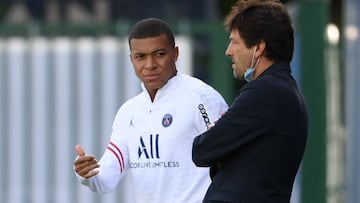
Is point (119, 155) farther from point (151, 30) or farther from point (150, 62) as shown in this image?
point (151, 30)

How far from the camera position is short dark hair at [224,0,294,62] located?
4496 mm

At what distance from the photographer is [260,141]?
443 cm

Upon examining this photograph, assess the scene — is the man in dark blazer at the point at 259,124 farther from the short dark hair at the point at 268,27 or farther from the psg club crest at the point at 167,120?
the psg club crest at the point at 167,120

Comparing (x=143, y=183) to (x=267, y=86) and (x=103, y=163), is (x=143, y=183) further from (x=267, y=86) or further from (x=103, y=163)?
(x=267, y=86)

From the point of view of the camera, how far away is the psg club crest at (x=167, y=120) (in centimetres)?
513

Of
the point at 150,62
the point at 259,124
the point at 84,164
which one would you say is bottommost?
the point at 84,164

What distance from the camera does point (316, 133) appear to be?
342 inches

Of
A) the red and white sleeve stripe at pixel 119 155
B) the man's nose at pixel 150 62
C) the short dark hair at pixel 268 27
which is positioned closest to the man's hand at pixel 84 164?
the red and white sleeve stripe at pixel 119 155

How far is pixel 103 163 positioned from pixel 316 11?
12.7 ft

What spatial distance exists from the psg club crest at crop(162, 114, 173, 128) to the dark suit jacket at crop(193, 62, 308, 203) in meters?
0.63

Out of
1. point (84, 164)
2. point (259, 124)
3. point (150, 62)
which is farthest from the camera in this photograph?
point (150, 62)

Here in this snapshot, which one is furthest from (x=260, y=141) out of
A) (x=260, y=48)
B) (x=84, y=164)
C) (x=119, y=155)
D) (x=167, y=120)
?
(x=119, y=155)

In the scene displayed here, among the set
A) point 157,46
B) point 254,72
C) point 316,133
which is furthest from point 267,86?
point 316,133

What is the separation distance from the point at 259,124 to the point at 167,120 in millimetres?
821
